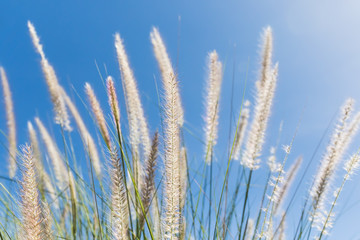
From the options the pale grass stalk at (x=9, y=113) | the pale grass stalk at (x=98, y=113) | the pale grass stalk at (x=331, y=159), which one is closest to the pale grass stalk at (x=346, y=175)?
the pale grass stalk at (x=331, y=159)

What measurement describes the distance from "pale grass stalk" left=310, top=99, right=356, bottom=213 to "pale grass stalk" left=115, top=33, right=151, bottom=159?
1.06m

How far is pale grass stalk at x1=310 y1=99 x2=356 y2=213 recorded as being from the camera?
6.81 ft

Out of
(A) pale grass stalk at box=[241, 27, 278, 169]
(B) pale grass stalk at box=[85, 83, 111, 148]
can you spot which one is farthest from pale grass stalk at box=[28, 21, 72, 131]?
(A) pale grass stalk at box=[241, 27, 278, 169]

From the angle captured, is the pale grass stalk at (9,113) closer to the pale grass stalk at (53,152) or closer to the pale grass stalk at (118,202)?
the pale grass stalk at (53,152)

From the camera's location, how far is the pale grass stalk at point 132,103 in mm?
2246

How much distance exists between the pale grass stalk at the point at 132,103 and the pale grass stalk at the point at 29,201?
95cm

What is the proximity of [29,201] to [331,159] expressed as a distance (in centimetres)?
163

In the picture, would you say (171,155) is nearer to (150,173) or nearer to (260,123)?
(150,173)

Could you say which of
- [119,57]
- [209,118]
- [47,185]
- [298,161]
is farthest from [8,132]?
[298,161]

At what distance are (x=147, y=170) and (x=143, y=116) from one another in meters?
1.15

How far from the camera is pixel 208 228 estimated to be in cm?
224

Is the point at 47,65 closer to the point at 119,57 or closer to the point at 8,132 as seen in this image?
the point at 8,132

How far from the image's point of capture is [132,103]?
2.52m

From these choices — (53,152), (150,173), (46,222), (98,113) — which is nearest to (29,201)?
(46,222)
